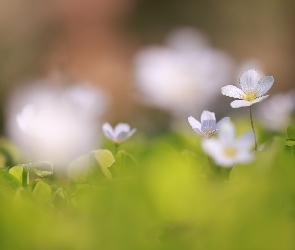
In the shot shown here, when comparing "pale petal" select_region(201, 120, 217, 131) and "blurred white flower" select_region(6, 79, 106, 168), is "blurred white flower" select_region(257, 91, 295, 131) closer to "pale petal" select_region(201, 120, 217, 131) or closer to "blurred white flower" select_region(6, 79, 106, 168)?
"blurred white flower" select_region(6, 79, 106, 168)

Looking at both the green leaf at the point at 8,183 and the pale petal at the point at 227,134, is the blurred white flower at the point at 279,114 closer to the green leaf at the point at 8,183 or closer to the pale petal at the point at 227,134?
the pale petal at the point at 227,134

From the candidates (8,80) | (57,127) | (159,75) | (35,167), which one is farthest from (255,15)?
(35,167)

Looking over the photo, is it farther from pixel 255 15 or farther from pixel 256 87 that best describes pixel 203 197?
pixel 255 15

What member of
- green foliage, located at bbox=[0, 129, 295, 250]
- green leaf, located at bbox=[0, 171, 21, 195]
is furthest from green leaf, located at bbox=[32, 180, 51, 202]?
green foliage, located at bbox=[0, 129, 295, 250]

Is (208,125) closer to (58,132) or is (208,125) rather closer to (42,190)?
(42,190)

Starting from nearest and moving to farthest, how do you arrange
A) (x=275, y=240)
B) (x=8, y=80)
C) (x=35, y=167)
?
(x=275, y=240)
(x=35, y=167)
(x=8, y=80)

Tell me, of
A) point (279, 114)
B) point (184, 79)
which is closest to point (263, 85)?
point (279, 114)
